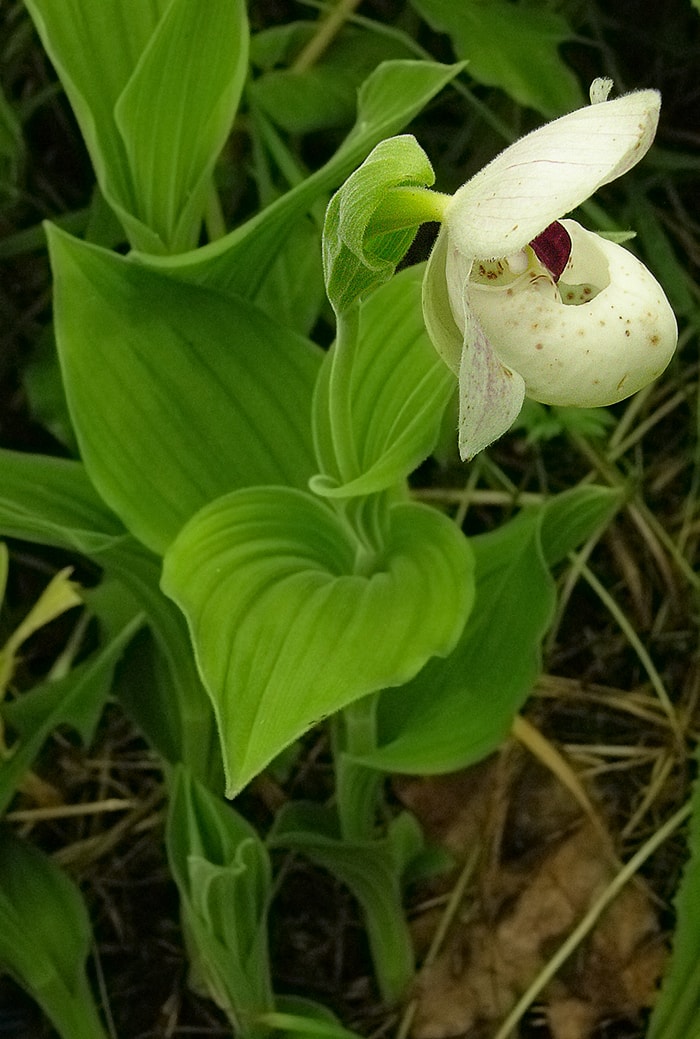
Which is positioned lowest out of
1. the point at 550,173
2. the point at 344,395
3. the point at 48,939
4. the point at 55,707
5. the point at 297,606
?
the point at 48,939

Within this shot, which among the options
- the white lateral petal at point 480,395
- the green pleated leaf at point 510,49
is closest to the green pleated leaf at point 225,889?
the white lateral petal at point 480,395

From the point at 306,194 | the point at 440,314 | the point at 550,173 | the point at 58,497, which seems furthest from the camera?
the point at 58,497

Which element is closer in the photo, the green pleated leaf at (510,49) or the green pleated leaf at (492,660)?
the green pleated leaf at (492,660)

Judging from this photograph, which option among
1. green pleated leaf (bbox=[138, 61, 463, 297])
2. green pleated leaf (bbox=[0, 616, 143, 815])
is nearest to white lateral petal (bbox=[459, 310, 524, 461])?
green pleated leaf (bbox=[138, 61, 463, 297])

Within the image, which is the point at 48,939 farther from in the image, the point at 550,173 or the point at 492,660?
the point at 550,173

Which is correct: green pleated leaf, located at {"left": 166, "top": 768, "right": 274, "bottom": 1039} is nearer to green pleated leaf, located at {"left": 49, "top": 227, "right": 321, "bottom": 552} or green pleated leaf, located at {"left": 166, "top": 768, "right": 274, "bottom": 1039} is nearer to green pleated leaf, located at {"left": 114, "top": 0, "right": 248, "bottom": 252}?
green pleated leaf, located at {"left": 49, "top": 227, "right": 321, "bottom": 552}

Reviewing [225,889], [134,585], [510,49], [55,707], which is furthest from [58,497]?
[510,49]

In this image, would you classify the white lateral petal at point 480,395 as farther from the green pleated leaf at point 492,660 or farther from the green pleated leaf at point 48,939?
the green pleated leaf at point 48,939

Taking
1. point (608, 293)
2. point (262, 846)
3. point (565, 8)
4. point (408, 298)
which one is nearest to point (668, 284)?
point (565, 8)
